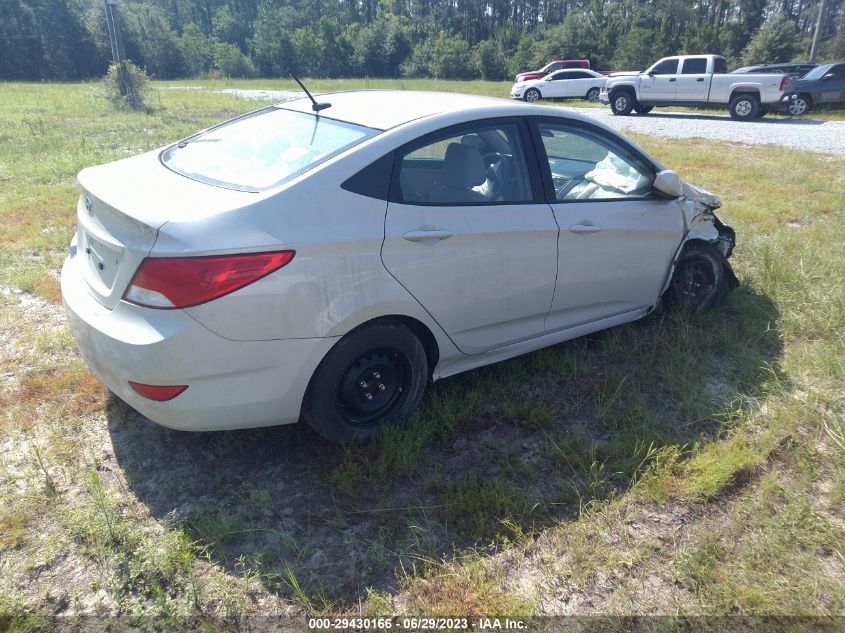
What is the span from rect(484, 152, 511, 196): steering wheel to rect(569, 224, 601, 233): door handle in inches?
18.6

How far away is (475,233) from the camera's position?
319 cm

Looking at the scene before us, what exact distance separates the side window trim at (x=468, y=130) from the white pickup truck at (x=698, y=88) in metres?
17.7

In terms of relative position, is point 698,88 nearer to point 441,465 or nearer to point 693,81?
point 693,81

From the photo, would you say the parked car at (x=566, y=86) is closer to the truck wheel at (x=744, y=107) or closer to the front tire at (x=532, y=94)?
the front tire at (x=532, y=94)

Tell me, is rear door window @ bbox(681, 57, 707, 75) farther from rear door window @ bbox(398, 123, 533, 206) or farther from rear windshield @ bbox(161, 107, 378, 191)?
rear windshield @ bbox(161, 107, 378, 191)

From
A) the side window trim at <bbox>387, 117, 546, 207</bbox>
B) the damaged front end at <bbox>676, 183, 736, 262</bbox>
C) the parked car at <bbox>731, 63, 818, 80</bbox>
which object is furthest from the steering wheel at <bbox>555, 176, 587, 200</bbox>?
the parked car at <bbox>731, 63, 818, 80</bbox>

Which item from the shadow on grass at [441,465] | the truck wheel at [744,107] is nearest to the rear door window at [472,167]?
the shadow on grass at [441,465]

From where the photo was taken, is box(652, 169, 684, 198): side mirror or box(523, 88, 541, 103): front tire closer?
box(652, 169, 684, 198): side mirror

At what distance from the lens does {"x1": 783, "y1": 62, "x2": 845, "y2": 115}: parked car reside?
1922 centimetres

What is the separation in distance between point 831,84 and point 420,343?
2160 cm

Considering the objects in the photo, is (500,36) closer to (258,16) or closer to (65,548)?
(258,16)

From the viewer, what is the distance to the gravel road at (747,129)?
44.2ft

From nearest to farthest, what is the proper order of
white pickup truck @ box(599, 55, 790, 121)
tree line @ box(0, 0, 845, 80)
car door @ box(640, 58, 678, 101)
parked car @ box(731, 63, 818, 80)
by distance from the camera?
1. white pickup truck @ box(599, 55, 790, 121)
2. car door @ box(640, 58, 678, 101)
3. parked car @ box(731, 63, 818, 80)
4. tree line @ box(0, 0, 845, 80)

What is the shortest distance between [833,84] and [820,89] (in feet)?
1.29
